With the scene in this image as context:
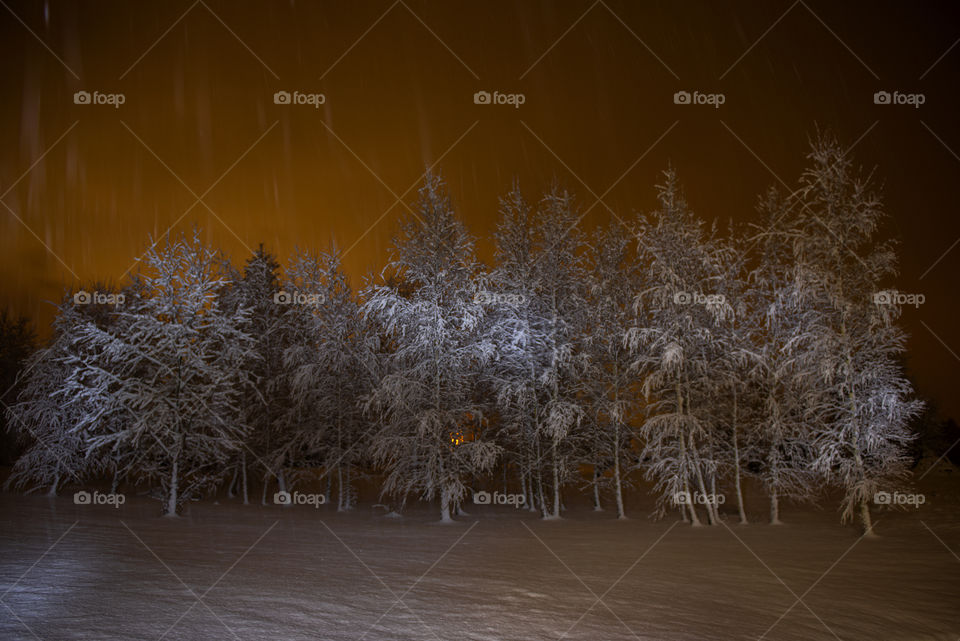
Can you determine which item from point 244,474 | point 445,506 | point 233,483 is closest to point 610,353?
point 445,506

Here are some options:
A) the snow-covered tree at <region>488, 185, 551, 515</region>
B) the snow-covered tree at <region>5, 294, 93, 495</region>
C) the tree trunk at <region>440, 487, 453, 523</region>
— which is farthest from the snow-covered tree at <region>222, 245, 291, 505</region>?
the snow-covered tree at <region>488, 185, 551, 515</region>

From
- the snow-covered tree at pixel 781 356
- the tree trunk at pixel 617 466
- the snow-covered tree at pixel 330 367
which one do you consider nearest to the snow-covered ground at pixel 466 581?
the snow-covered tree at pixel 781 356

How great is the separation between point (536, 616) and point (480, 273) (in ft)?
58.8

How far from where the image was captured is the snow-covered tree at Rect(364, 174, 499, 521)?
1025 inches

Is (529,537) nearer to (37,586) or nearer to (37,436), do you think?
(37,586)

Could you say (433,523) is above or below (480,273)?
below

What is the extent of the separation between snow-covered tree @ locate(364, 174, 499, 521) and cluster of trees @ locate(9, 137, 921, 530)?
0.09 metres

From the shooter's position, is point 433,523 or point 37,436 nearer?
point 433,523

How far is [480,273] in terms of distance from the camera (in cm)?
2773

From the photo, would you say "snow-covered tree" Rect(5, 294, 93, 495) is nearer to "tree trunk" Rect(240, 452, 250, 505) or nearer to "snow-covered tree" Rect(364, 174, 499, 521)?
"tree trunk" Rect(240, 452, 250, 505)

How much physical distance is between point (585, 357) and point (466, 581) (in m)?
13.7

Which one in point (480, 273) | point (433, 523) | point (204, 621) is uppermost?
point (480, 273)

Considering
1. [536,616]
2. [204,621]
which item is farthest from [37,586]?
[536,616]

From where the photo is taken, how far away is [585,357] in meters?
26.4
